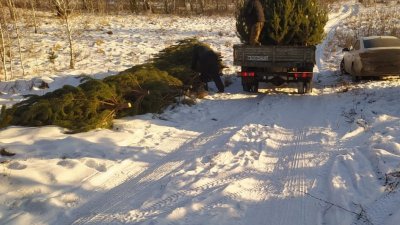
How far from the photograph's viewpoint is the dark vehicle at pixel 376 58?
12.5 metres

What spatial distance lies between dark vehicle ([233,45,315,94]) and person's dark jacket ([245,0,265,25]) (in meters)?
0.99

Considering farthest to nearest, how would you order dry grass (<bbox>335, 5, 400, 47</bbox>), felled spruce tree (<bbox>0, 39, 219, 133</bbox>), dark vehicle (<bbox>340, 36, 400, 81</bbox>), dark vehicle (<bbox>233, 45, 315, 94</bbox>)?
1. dry grass (<bbox>335, 5, 400, 47</bbox>)
2. dark vehicle (<bbox>340, 36, 400, 81</bbox>)
3. dark vehicle (<bbox>233, 45, 315, 94</bbox>)
4. felled spruce tree (<bbox>0, 39, 219, 133</bbox>)

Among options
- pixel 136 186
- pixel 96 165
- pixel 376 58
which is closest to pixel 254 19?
pixel 376 58

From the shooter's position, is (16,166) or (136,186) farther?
(16,166)

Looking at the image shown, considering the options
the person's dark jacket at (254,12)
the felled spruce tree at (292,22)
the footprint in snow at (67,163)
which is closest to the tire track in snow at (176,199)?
the footprint in snow at (67,163)

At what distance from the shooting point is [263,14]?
40.7 feet

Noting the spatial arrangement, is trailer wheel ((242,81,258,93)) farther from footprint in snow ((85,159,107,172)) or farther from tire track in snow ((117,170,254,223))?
footprint in snow ((85,159,107,172))

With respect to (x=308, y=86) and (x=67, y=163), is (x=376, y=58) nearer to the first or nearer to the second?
(x=308, y=86)

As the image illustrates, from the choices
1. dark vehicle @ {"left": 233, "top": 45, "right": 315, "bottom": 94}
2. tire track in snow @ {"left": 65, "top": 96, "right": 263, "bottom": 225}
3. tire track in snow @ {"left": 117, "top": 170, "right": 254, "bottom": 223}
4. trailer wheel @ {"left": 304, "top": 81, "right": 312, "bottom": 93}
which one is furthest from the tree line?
tire track in snow @ {"left": 117, "top": 170, "right": 254, "bottom": 223}

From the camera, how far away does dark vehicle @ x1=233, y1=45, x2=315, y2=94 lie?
1183 centimetres

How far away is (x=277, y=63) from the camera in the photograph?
11977 mm

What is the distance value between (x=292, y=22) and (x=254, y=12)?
1.22 meters

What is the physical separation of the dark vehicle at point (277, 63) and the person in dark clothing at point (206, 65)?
1.95ft

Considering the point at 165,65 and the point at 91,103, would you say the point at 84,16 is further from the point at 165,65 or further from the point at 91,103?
the point at 91,103
